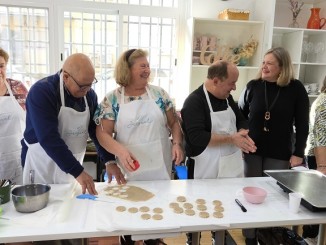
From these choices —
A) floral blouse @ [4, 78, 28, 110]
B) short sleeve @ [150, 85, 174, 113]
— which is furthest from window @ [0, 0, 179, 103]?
short sleeve @ [150, 85, 174, 113]

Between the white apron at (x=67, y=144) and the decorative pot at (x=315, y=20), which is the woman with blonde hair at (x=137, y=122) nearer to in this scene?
the white apron at (x=67, y=144)

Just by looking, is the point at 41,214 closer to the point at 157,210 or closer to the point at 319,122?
the point at 157,210

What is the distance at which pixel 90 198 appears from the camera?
4.44 ft

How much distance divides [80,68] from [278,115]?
1.31m

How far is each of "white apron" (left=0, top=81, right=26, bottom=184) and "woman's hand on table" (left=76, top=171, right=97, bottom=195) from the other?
76 centimetres

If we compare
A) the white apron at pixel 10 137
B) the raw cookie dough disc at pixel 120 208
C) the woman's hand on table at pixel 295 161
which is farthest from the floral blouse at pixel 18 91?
the woman's hand on table at pixel 295 161

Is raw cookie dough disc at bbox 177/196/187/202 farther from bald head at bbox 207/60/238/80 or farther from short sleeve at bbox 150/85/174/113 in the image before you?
bald head at bbox 207/60/238/80

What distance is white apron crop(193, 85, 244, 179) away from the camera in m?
1.70

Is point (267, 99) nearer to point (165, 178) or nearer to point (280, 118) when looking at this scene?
point (280, 118)

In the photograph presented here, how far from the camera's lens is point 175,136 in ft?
5.55

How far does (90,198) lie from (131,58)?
2.48 ft

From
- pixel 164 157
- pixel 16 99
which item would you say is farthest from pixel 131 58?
pixel 16 99

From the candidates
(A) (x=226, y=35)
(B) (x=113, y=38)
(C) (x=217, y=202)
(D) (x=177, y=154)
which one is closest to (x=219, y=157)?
(D) (x=177, y=154)

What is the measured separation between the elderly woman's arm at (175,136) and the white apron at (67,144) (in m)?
0.48
